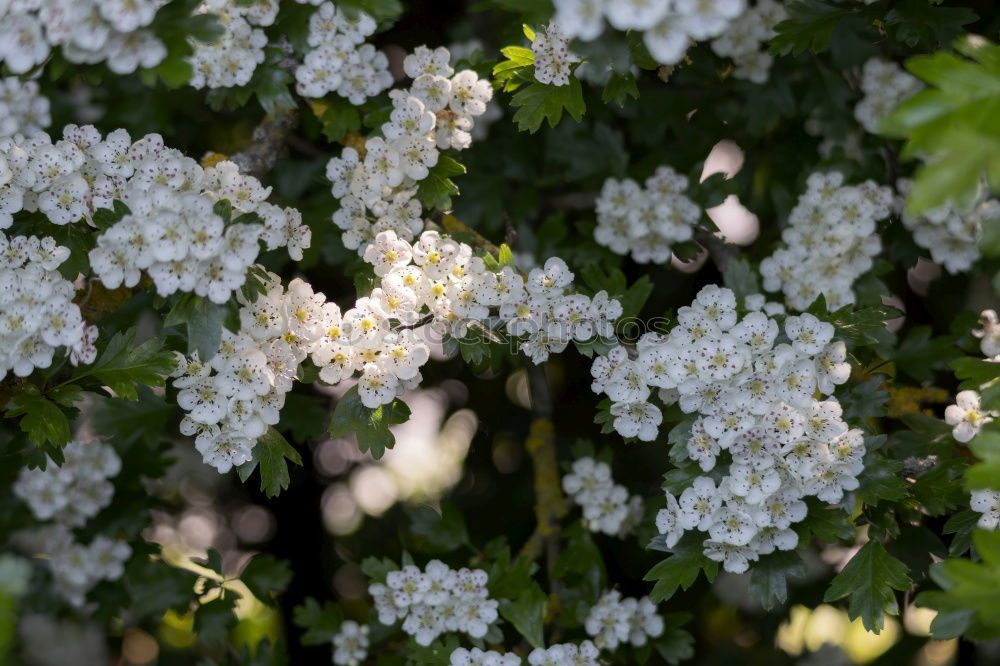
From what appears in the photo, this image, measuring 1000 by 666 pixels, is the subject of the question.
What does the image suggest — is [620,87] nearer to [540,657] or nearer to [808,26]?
[808,26]

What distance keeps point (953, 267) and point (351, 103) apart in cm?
139

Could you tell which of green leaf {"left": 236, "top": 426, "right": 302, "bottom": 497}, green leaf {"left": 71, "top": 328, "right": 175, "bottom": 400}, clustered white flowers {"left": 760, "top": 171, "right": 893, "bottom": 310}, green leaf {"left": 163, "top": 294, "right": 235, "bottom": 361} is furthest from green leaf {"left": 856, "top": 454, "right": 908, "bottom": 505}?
green leaf {"left": 71, "top": 328, "right": 175, "bottom": 400}

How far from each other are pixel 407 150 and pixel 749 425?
87cm

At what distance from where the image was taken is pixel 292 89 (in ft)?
7.79

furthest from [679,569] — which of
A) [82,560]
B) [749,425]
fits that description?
[82,560]

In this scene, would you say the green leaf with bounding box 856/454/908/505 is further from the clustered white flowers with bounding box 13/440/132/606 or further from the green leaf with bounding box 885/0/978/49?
the clustered white flowers with bounding box 13/440/132/606

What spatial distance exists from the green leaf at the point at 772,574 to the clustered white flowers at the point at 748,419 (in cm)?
3

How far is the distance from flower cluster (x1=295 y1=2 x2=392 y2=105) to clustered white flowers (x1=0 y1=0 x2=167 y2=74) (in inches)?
19.8

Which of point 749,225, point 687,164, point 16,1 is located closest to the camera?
point 16,1

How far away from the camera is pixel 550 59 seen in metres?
1.92

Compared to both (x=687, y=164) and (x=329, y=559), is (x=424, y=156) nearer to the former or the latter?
(x=687, y=164)

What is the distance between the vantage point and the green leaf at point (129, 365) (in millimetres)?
1797

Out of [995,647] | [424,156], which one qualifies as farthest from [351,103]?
[995,647]

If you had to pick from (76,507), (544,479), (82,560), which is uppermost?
(544,479)
